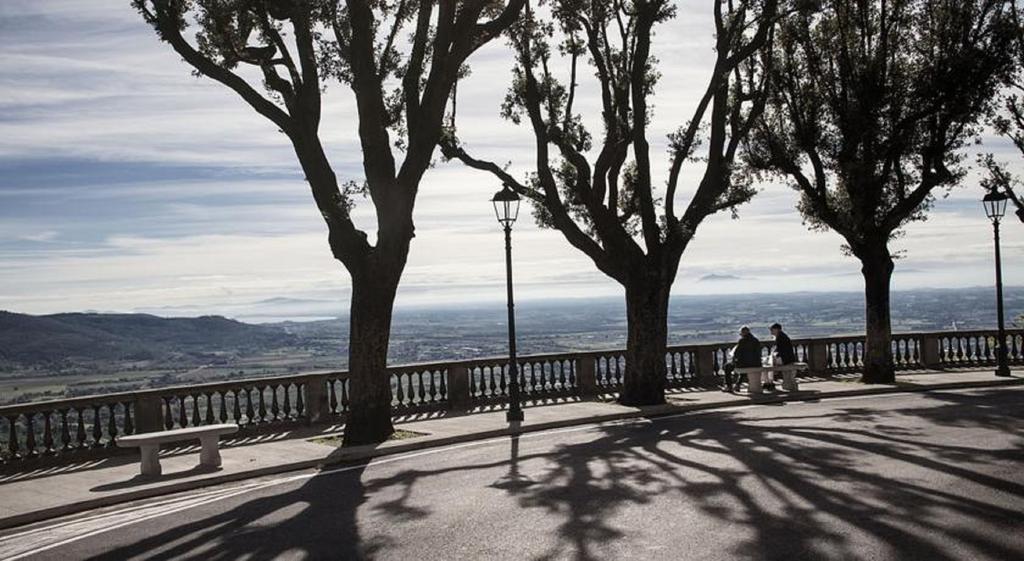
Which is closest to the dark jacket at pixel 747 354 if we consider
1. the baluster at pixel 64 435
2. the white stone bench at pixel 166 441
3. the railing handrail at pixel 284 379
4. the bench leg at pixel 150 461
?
the railing handrail at pixel 284 379

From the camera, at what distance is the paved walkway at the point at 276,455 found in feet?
44.9

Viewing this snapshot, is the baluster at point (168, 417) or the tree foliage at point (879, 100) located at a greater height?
the tree foliage at point (879, 100)

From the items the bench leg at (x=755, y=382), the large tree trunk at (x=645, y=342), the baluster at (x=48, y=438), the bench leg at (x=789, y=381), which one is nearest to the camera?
the baluster at (x=48, y=438)

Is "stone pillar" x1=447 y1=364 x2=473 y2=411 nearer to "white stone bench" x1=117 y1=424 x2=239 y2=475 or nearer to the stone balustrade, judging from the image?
the stone balustrade

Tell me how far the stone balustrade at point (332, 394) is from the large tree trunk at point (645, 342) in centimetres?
221

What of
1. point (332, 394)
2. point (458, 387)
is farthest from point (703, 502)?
point (458, 387)

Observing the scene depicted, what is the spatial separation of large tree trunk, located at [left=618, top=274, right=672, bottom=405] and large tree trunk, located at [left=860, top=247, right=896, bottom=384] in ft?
22.0

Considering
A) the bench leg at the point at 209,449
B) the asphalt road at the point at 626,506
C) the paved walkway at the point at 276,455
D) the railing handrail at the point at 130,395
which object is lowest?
the asphalt road at the point at 626,506

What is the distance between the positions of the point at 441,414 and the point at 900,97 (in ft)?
47.8

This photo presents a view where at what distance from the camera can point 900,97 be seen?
2647 centimetres

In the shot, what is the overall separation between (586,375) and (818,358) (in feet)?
26.9

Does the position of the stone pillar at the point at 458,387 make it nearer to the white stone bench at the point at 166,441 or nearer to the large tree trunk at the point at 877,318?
the white stone bench at the point at 166,441

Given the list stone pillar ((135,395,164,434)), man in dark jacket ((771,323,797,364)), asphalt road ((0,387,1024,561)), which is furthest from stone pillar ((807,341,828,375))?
stone pillar ((135,395,164,434))

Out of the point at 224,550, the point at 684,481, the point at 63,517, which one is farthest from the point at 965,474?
the point at 63,517
